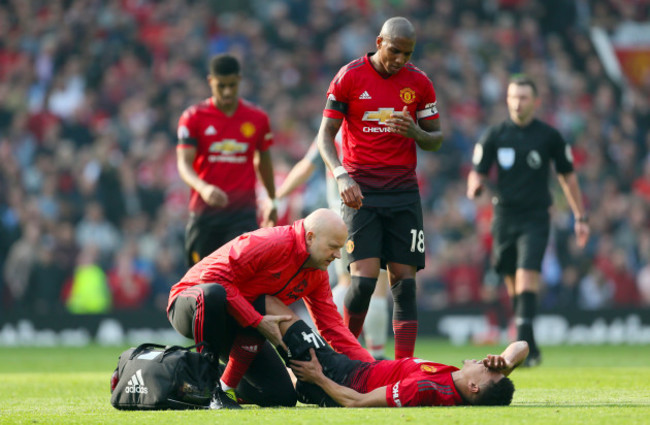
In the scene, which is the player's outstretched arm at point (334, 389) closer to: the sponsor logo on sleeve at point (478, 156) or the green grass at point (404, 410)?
the green grass at point (404, 410)

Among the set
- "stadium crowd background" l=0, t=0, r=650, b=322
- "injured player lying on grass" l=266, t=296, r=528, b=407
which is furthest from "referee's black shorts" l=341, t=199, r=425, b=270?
"stadium crowd background" l=0, t=0, r=650, b=322

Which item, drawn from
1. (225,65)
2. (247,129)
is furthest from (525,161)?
(225,65)

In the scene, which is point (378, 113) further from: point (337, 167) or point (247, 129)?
point (247, 129)

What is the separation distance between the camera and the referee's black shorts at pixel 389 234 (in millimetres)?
7637

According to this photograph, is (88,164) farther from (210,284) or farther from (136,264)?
(210,284)

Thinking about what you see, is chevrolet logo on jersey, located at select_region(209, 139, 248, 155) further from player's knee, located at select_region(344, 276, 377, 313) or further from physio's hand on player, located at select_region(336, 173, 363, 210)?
physio's hand on player, located at select_region(336, 173, 363, 210)

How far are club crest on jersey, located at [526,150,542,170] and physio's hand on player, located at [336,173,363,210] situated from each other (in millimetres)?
4022

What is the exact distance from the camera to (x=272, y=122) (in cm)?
1930

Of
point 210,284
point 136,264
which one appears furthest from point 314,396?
point 136,264

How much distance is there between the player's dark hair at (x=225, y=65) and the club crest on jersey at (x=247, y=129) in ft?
1.77

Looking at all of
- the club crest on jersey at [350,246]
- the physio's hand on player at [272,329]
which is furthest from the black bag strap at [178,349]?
the club crest on jersey at [350,246]

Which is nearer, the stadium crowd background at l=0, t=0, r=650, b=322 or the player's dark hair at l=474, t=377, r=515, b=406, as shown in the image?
the player's dark hair at l=474, t=377, r=515, b=406

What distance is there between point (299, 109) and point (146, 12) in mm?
3884

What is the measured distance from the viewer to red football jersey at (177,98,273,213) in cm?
988
